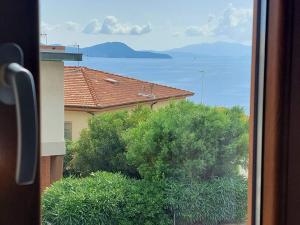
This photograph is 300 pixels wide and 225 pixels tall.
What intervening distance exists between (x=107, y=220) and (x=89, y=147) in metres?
0.15

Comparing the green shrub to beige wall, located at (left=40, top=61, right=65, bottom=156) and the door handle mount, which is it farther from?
the door handle mount

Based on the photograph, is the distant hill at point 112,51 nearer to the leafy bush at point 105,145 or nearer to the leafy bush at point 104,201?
the leafy bush at point 105,145

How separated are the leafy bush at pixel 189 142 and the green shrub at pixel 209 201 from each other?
2cm

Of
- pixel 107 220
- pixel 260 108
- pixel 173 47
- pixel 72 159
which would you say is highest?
pixel 173 47

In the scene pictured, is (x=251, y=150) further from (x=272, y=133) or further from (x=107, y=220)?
(x=107, y=220)

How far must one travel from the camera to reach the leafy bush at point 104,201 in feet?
2.85

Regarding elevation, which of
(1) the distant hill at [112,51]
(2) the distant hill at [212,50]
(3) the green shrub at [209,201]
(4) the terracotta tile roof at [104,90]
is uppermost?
(2) the distant hill at [212,50]

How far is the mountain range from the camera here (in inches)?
34.8

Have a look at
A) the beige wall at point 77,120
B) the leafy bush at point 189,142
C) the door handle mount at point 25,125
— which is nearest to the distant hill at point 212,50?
the leafy bush at point 189,142

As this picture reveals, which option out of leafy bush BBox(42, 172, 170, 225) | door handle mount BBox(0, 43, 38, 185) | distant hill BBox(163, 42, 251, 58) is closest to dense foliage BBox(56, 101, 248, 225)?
leafy bush BBox(42, 172, 170, 225)

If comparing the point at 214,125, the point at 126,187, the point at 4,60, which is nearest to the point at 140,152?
the point at 126,187

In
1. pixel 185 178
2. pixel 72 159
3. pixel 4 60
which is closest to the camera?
pixel 4 60

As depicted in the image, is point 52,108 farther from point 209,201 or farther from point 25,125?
point 209,201

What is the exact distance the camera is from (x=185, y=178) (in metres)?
0.98
